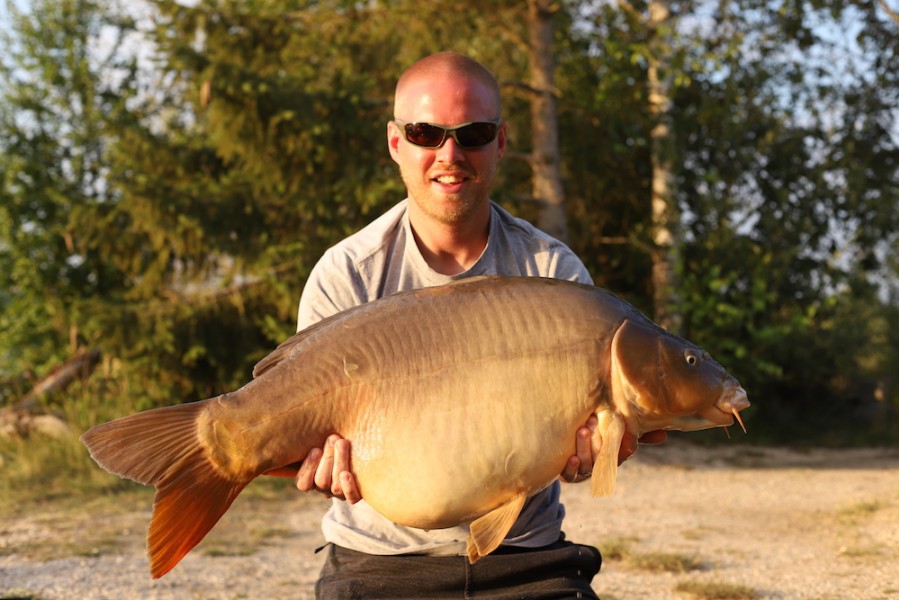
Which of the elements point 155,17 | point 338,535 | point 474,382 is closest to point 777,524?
point 338,535

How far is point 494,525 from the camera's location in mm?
2350

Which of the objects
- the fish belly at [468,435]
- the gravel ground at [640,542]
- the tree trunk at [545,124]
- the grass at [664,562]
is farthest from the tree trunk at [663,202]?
the fish belly at [468,435]

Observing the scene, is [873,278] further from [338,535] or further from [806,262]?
[338,535]

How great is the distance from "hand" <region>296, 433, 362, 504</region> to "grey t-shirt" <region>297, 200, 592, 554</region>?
1.61ft

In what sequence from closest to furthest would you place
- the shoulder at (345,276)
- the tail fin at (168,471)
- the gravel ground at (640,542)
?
the tail fin at (168,471) < the shoulder at (345,276) < the gravel ground at (640,542)

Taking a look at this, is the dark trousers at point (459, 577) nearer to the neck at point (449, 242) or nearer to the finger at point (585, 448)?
the finger at point (585, 448)

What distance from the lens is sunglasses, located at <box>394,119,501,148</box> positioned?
2.88 meters

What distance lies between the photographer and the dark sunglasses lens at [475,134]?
2879mm

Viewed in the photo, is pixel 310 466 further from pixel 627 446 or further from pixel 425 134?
pixel 425 134

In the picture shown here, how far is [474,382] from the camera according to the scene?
2.33 metres

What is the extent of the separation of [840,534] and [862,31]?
650 cm

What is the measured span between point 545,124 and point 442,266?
7.10 m

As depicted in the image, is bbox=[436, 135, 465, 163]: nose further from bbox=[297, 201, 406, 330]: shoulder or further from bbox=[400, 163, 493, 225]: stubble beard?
bbox=[297, 201, 406, 330]: shoulder

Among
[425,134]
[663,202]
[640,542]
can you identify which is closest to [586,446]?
[425,134]
